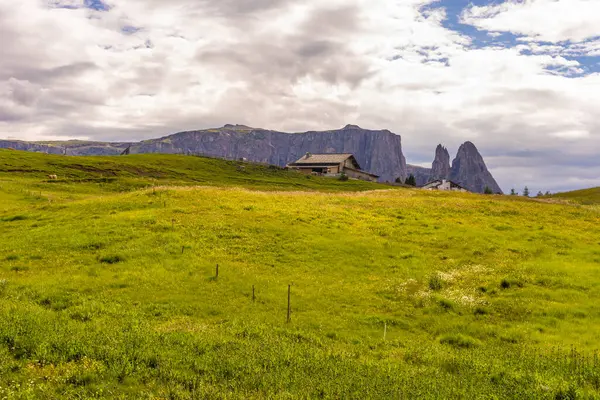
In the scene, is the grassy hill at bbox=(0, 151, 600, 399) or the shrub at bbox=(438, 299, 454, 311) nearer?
the grassy hill at bbox=(0, 151, 600, 399)

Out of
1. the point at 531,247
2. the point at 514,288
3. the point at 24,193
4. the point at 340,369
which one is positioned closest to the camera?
the point at 340,369

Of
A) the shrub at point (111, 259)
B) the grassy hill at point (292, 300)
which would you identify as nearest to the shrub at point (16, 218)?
the grassy hill at point (292, 300)

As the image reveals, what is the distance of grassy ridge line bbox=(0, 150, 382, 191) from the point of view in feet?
335

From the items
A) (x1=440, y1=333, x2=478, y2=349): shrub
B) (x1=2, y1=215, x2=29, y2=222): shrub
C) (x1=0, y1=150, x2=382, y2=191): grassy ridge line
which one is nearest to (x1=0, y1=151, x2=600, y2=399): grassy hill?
(x1=440, y1=333, x2=478, y2=349): shrub

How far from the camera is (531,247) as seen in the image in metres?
35.2

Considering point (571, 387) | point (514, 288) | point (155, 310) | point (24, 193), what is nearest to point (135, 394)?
point (155, 310)

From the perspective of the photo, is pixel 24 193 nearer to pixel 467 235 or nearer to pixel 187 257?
pixel 187 257

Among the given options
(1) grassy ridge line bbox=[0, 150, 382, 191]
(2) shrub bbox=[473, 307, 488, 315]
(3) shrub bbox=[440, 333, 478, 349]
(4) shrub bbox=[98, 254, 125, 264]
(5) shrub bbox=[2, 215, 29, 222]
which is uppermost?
(1) grassy ridge line bbox=[0, 150, 382, 191]

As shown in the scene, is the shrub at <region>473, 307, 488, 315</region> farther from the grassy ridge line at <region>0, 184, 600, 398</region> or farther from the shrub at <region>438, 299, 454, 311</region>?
the shrub at <region>438, 299, 454, 311</region>

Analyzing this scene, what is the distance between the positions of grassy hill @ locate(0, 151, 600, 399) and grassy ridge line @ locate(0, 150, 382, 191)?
6023 centimetres

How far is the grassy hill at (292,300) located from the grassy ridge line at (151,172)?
60.2 meters

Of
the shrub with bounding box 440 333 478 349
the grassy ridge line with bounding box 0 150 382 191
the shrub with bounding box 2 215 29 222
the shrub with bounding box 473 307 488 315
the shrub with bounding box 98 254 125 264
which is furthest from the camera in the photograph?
the grassy ridge line with bounding box 0 150 382 191

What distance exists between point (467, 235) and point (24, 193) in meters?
64.5

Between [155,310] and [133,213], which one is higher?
[133,213]
